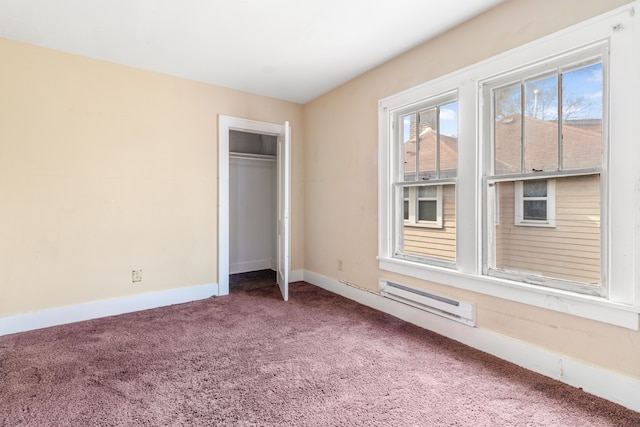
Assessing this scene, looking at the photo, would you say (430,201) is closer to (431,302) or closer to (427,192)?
(427,192)

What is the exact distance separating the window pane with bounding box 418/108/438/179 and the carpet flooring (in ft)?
4.63

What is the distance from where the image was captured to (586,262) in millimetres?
1876

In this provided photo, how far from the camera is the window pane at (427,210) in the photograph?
2.79 metres

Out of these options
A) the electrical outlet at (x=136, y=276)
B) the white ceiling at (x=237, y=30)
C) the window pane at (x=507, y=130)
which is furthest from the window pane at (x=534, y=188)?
the electrical outlet at (x=136, y=276)

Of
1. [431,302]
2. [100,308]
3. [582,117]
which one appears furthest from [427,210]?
[100,308]

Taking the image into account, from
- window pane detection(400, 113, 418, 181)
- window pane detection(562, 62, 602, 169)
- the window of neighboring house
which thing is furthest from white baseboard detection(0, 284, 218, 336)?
window pane detection(562, 62, 602, 169)

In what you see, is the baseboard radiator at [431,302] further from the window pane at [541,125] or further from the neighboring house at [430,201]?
the window pane at [541,125]

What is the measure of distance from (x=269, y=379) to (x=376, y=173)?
2.17 meters

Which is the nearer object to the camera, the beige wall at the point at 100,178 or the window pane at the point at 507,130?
the window pane at the point at 507,130

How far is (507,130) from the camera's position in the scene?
2248 mm

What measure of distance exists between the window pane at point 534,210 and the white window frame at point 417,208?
2.23 ft

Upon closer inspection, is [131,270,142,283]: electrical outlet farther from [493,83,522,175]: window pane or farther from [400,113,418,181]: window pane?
[493,83,522,175]: window pane

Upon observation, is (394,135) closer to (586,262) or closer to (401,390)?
(586,262)

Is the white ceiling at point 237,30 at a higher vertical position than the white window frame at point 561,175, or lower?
higher
